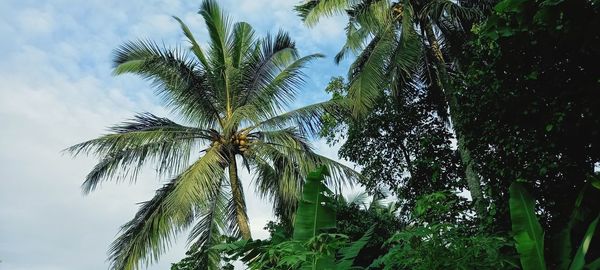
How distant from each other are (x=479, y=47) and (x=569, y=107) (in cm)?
201

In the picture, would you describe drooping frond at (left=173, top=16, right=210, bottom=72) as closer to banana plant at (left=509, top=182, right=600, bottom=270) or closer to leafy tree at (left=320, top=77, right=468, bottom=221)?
leafy tree at (left=320, top=77, right=468, bottom=221)

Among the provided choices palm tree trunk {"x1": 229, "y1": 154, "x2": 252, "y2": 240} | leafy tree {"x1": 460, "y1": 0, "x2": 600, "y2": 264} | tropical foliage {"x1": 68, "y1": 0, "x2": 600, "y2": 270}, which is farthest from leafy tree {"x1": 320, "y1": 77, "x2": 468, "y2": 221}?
leafy tree {"x1": 460, "y1": 0, "x2": 600, "y2": 264}

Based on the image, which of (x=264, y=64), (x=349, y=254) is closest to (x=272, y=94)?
(x=264, y=64)

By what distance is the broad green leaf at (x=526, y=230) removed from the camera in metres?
4.71

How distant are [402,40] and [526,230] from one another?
7645mm

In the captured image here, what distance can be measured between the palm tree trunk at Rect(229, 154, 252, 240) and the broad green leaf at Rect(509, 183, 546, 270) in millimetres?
6887

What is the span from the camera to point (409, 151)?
1320 centimetres

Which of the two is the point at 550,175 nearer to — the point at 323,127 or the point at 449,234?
the point at 449,234

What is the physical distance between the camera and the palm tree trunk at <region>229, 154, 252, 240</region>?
11180mm

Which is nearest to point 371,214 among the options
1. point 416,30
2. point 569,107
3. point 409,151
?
point 409,151

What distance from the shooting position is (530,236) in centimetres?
489

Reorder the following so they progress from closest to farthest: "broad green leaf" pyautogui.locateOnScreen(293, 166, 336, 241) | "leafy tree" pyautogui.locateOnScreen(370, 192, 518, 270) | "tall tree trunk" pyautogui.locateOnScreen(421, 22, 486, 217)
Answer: "leafy tree" pyautogui.locateOnScreen(370, 192, 518, 270) → "broad green leaf" pyautogui.locateOnScreen(293, 166, 336, 241) → "tall tree trunk" pyautogui.locateOnScreen(421, 22, 486, 217)

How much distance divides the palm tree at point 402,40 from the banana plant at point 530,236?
206 inches

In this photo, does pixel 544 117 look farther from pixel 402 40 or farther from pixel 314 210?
pixel 402 40
